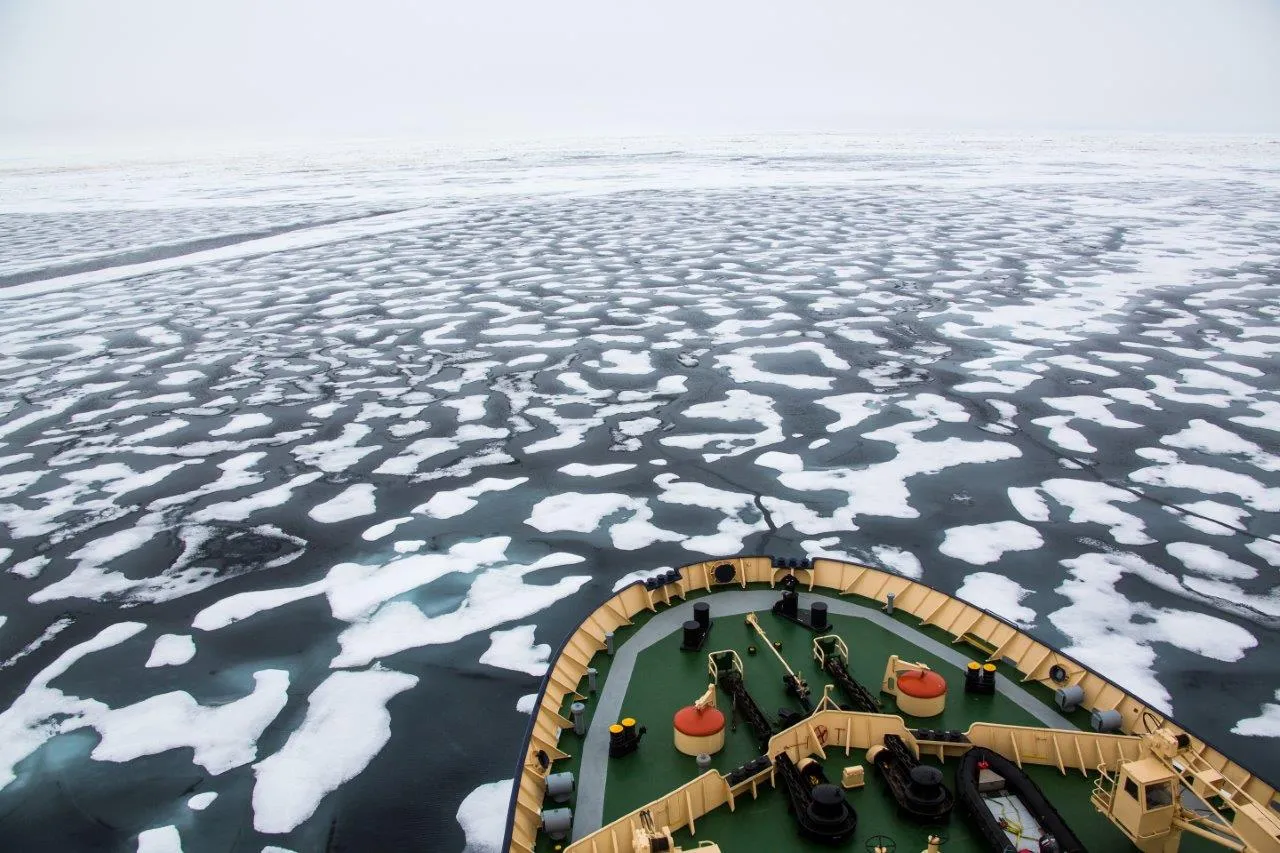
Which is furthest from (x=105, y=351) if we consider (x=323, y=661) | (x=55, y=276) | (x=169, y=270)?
(x=323, y=661)

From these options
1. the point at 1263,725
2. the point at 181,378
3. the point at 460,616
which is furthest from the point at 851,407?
the point at 181,378

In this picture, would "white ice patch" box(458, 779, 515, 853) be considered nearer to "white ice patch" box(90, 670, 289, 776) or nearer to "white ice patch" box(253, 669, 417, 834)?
"white ice patch" box(253, 669, 417, 834)

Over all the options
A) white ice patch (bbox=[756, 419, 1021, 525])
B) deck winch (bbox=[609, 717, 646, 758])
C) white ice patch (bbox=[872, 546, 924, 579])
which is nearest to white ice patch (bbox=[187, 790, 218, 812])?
deck winch (bbox=[609, 717, 646, 758])

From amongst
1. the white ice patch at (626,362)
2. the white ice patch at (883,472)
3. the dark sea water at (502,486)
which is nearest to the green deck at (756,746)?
the dark sea water at (502,486)

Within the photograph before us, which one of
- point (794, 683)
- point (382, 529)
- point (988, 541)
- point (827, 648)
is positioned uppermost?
point (794, 683)

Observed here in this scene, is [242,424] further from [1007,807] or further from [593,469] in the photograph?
[1007,807]

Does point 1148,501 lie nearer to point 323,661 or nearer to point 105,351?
point 323,661
